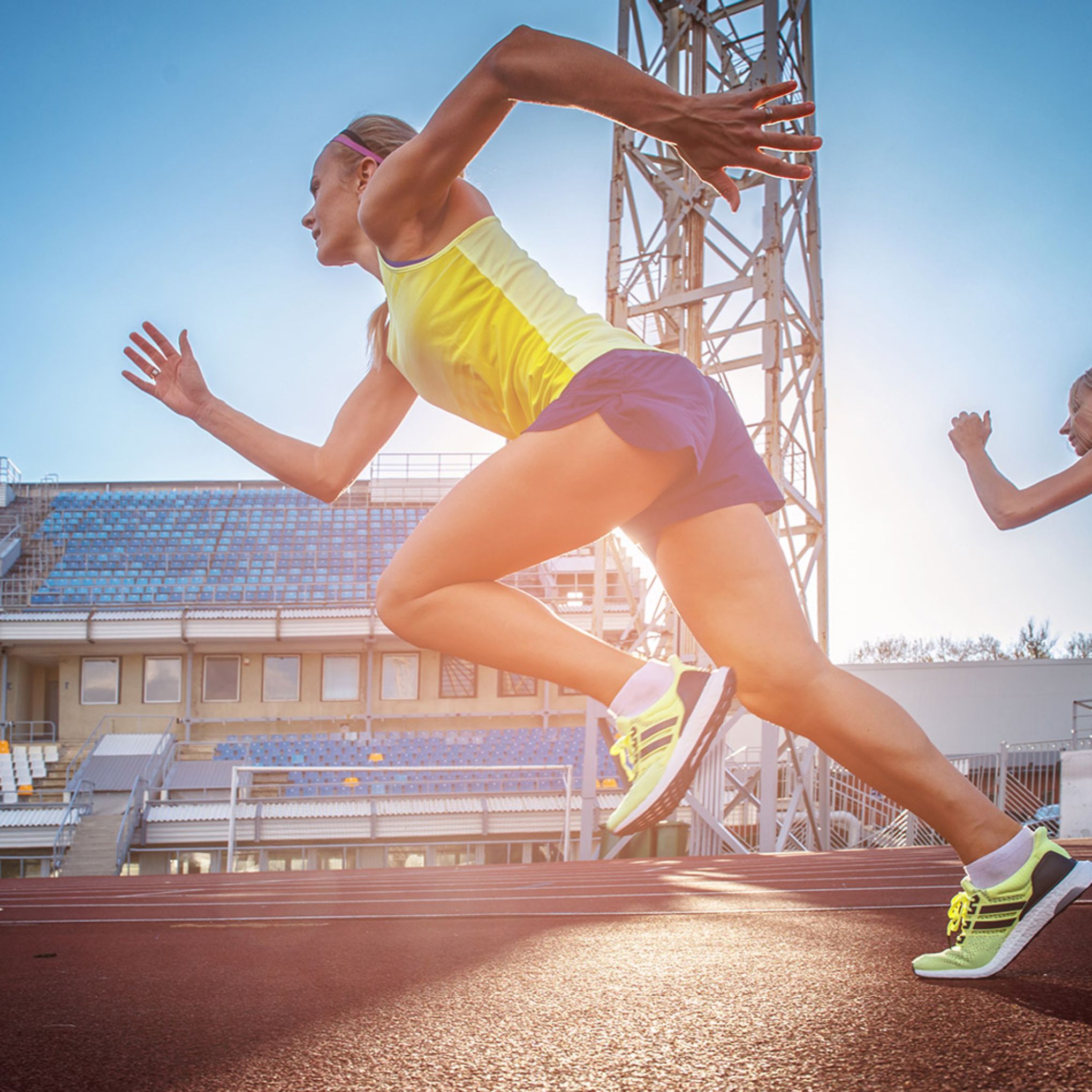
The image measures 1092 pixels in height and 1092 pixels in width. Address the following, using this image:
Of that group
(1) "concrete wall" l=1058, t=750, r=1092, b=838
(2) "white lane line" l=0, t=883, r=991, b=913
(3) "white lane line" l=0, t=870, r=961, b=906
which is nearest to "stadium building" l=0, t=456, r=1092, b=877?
(1) "concrete wall" l=1058, t=750, r=1092, b=838

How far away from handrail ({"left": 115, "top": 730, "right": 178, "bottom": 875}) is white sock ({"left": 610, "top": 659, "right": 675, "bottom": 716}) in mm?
13716

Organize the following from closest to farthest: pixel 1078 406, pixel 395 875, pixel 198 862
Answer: pixel 1078 406 → pixel 395 875 → pixel 198 862

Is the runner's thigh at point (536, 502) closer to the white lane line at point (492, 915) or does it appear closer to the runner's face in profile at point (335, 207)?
the runner's face in profile at point (335, 207)

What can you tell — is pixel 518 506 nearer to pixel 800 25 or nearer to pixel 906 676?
pixel 800 25

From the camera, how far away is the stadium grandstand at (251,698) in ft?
48.2

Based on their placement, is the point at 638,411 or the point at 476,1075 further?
the point at 638,411

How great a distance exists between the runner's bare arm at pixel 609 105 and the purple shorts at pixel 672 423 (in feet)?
0.95

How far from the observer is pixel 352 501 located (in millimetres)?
25281

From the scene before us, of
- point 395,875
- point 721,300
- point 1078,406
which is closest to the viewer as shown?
point 1078,406

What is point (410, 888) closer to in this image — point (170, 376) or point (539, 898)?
point (539, 898)

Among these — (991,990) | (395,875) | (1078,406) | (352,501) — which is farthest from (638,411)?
(352,501)

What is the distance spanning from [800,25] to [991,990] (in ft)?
32.4

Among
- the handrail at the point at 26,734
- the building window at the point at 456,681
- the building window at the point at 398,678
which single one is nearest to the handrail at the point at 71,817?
the handrail at the point at 26,734

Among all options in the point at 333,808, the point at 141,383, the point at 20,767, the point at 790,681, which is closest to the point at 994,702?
the point at 333,808
